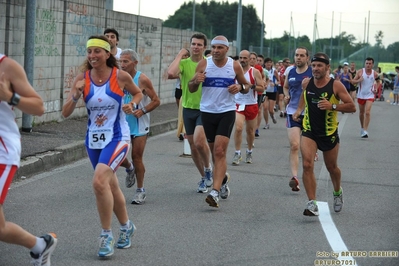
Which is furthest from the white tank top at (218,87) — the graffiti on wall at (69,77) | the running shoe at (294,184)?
the graffiti on wall at (69,77)

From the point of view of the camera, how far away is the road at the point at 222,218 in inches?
294

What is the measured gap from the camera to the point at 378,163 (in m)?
15.8

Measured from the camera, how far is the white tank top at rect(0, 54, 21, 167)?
5.99 m

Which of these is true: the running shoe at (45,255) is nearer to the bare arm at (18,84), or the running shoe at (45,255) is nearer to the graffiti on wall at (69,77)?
the bare arm at (18,84)

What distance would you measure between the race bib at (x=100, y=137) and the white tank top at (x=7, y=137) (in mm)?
1487

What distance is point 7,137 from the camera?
600 cm

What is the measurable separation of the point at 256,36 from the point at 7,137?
80432 mm

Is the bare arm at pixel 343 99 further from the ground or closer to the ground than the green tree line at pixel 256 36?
closer to the ground

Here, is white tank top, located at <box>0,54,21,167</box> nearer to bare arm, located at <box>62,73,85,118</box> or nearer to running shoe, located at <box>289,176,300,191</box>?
bare arm, located at <box>62,73,85,118</box>

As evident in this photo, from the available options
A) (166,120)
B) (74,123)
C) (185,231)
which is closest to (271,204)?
(185,231)

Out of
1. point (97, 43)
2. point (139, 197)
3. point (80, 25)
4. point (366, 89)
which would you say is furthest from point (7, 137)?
point (366, 89)

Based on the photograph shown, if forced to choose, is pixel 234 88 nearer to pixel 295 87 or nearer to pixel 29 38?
pixel 295 87

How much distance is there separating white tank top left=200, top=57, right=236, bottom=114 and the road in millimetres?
1160

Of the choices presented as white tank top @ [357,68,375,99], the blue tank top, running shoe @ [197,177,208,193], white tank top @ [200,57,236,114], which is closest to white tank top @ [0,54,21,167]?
white tank top @ [200,57,236,114]
